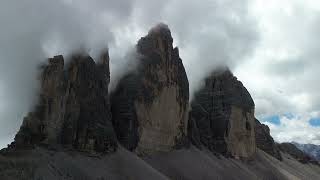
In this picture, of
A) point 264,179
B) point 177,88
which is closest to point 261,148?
point 264,179

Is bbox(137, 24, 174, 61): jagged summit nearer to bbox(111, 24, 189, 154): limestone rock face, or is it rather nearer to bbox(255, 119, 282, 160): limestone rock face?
bbox(111, 24, 189, 154): limestone rock face

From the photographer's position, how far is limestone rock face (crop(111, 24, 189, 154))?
9112cm

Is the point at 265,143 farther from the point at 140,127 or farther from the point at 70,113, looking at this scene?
the point at 70,113

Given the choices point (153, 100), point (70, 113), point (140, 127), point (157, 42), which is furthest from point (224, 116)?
point (70, 113)

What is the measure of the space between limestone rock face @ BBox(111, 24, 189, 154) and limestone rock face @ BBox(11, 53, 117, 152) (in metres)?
9.80

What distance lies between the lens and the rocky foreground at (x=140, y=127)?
2822 inches

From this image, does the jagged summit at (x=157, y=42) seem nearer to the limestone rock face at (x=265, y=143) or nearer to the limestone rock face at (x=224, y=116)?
the limestone rock face at (x=224, y=116)

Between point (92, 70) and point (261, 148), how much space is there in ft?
271

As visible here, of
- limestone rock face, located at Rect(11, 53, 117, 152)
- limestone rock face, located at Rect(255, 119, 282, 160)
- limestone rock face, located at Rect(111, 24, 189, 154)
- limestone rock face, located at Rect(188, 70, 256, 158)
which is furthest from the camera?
limestone rock face, located at Rect(255, 119, 282, 160)

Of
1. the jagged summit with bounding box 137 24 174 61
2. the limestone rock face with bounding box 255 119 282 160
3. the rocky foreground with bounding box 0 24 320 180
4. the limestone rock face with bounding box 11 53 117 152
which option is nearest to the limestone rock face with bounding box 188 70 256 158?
the rocky foreground with bounding box 0 24 320 180

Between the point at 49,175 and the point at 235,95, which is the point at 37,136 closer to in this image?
the point at 49,175

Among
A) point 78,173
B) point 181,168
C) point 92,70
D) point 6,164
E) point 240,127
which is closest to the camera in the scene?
point 6,164

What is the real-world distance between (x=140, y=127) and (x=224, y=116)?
1473 inches

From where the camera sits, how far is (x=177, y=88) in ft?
343
